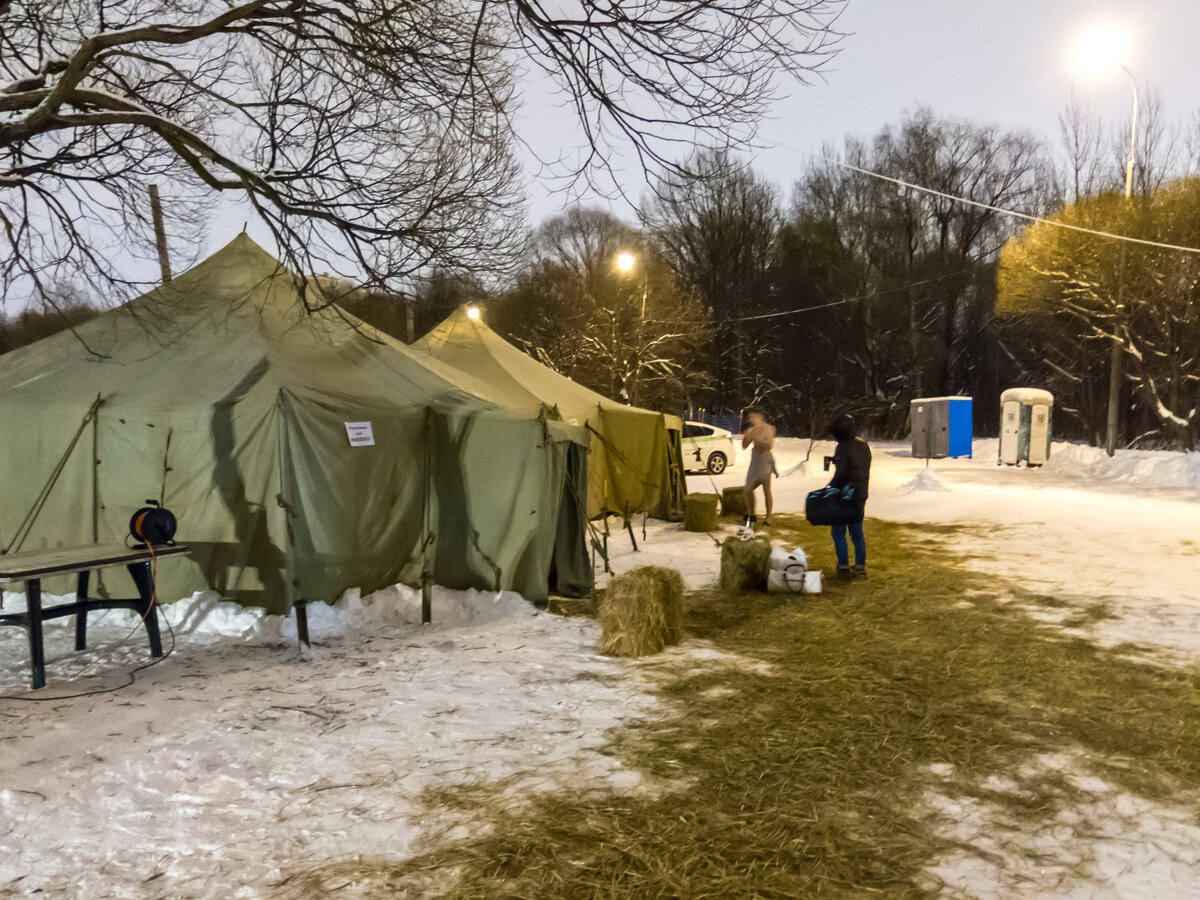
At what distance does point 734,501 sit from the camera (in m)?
13.9

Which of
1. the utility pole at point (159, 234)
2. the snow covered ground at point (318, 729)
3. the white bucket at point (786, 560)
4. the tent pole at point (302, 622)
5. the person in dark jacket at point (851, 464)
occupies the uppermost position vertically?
the utility pole at point (159, 234)

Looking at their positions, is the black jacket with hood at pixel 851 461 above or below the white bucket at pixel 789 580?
above

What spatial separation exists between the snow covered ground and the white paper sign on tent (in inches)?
55.1

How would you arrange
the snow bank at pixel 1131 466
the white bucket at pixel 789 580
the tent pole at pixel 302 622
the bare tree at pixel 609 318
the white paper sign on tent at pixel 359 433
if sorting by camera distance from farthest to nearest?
the bare tree at pixel 609 318
the snow bank at pixel 1131 466
the white bucket at pixel 789 580
the white paper sign on tent at pixel 359 433
the tent pole at pixel 302 622

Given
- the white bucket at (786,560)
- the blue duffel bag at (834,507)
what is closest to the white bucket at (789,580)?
the white bucket at (786,560)

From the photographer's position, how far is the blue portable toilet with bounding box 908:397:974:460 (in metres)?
26.2

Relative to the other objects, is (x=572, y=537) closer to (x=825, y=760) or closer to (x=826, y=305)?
(x=825, y=760)

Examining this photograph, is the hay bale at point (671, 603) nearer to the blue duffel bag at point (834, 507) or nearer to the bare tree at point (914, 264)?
the blue duffel bag at point (834, 507)

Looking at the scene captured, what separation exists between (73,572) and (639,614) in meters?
4.19

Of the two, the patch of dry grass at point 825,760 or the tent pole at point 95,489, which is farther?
the tent pole at point 95,489

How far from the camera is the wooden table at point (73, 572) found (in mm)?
5371

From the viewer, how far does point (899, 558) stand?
10.3m

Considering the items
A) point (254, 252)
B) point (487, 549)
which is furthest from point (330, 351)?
point (487, 549)

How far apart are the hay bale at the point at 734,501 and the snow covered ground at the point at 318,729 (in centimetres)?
437
